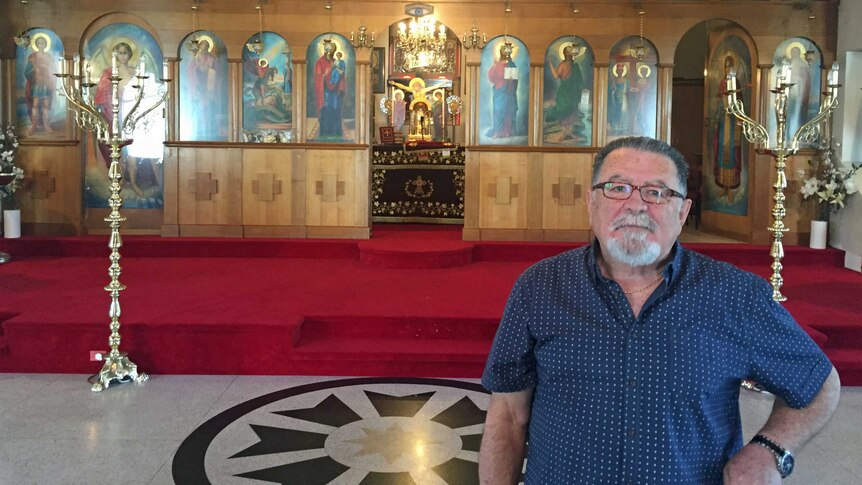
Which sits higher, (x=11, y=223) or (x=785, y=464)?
(x=11, y=223)

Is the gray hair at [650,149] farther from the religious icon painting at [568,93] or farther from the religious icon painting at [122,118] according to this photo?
the religious icon painting at [122,118]

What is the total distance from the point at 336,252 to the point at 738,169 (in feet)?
17.8

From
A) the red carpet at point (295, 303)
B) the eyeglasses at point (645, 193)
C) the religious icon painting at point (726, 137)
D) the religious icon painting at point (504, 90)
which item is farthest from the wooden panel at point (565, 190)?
the eyeglasses at point (645, 193)

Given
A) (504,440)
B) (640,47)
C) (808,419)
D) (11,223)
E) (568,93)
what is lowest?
(504,440)

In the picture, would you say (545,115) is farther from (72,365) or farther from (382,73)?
(72,365)

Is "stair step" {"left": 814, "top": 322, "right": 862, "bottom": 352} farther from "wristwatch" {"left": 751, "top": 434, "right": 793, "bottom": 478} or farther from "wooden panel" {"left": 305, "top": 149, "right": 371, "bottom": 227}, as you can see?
"wooden panel" {"left": 305, "top": 149, "right": 371, "bottom": 227}

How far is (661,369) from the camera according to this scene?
78.7 inches

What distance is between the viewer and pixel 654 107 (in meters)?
10.1

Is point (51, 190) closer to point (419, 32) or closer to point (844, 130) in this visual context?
point (419, 32)

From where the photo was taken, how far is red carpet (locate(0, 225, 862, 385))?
586 centimetres

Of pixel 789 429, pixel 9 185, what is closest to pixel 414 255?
pixel 9 185

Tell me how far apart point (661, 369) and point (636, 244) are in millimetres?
333

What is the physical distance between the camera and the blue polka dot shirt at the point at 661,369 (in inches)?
78.9

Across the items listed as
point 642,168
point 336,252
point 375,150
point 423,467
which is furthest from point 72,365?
point 375,150
